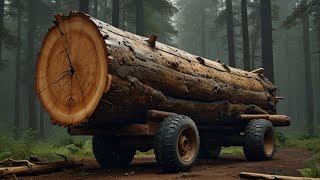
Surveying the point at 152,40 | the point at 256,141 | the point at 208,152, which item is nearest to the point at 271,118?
the point at 256,141

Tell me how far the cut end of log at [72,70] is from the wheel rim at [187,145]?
1.94m

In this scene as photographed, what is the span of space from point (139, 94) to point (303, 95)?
54697 millimetres

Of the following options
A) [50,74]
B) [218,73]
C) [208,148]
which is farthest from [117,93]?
[208,148]

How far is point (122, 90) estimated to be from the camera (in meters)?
6.29

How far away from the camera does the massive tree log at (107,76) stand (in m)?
6.21

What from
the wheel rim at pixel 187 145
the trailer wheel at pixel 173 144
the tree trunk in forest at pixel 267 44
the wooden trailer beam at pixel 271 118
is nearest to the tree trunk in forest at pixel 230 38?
the tree trunk in forest at pixel 267 44

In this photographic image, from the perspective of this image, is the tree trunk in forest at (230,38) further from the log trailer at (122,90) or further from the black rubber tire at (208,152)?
the log trailer at (122,90)

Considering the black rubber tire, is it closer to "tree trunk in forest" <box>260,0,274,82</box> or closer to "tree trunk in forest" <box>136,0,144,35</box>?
"tree trunk in forest" <box>260,0,274,82</box>

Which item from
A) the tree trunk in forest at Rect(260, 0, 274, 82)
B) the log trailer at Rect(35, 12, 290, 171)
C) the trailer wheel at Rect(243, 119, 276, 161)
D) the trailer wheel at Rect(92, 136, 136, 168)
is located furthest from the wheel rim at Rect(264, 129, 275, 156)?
the tree trunk in forest at Rect(260, 0, 274, 82)

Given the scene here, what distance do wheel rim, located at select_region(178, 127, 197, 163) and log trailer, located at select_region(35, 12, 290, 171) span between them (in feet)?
0.06

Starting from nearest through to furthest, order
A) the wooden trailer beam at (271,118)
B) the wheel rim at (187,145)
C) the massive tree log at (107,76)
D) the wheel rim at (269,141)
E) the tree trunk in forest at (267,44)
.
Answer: the massive tree log at (107,76)
the wheel rim at (187,145)
the wooden trailer beam at (271,118)
the wheel rim at (269,141)
the tree trunk in forest at (267,44)

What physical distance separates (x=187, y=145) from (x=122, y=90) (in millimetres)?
1908

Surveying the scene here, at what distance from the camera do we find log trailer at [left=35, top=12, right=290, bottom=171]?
6273 mm

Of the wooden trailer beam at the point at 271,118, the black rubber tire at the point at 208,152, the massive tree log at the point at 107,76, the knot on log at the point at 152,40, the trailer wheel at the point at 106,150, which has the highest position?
the knot on log at the point at 152,40
